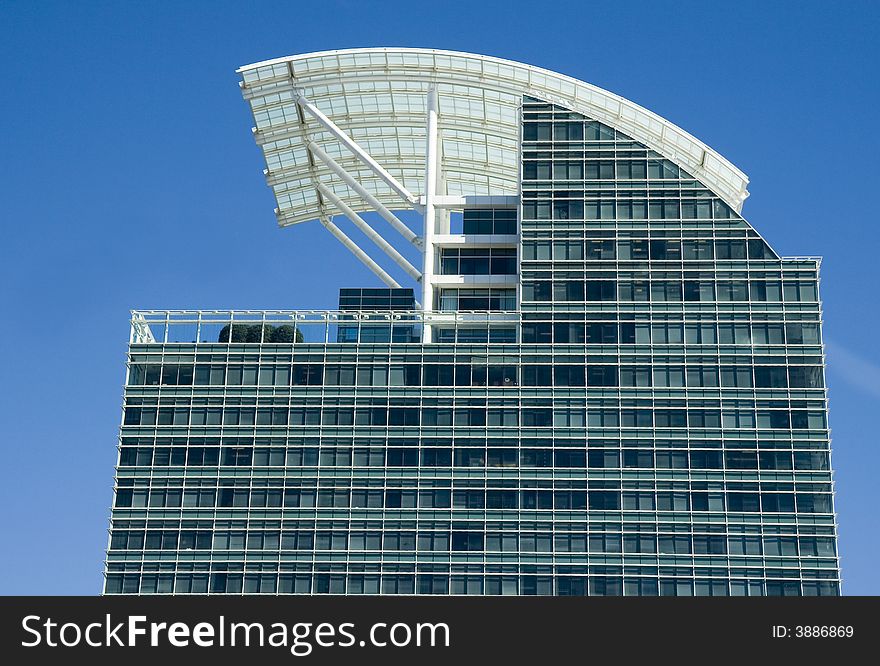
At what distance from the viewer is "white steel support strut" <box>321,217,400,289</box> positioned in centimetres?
13212

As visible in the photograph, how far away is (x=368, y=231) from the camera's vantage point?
13075cm

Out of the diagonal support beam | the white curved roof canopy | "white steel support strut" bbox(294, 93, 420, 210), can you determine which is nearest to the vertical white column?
the diagonal support beam

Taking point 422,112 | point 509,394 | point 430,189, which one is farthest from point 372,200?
point 509,394

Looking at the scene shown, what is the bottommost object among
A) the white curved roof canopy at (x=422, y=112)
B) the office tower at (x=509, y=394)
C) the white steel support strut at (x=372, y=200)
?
the office tower at (x=509, y=394)

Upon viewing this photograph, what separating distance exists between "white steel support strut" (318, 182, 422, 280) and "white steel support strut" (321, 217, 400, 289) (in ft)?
9.03

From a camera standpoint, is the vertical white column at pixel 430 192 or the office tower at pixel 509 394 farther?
the vertical white column at pixel 430 192

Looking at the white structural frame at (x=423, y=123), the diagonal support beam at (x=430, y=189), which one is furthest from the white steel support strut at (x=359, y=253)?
the diagonal support beam at (x=430, y=189)

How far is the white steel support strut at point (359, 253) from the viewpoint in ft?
433

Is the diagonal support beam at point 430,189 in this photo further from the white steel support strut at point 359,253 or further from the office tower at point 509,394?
the white steel support strut at point 359,253

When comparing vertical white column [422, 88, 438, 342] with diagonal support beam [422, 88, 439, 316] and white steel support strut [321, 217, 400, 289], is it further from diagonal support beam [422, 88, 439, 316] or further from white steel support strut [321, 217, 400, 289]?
white steel support strut [321, 217, 400, 289]

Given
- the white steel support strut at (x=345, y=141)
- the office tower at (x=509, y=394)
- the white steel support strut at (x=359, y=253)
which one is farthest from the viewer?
the white steel support strut at (x=359, y=253)

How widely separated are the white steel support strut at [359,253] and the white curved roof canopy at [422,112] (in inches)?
262
